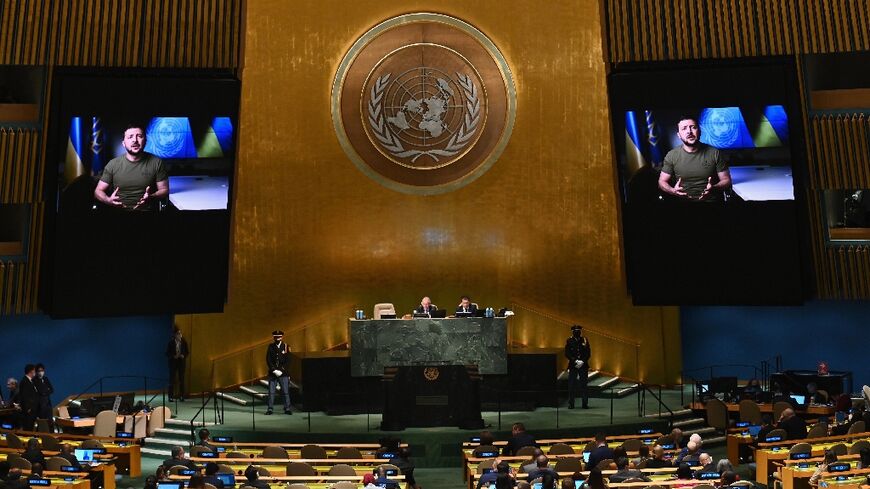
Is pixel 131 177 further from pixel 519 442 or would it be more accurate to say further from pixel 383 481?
pixel 383 481

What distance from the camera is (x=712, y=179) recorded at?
66.6ft

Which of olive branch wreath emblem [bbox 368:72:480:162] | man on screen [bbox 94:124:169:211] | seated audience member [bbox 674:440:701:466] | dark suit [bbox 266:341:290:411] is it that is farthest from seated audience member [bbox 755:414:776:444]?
man on screen [bbox 94:124:169:211]

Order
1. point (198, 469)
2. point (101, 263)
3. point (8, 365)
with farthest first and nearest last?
point (8, 365), point (101, 263), point (198, 469)

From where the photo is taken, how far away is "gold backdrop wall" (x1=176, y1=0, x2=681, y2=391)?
2328 cm

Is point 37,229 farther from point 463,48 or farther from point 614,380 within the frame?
point 614,380

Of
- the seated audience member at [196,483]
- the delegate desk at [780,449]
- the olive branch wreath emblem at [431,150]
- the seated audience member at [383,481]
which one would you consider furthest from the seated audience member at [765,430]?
the olive branch wreath emblem at [431,150]

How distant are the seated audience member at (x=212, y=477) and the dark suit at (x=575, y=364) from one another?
8845 millimetres

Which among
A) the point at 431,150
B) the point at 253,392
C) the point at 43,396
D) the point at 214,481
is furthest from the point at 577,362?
the point at 214,481

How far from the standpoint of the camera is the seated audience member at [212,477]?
13344 mm

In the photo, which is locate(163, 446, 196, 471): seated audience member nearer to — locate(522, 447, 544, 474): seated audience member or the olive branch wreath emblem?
locate(522, 447, 544, 474): seated audience member

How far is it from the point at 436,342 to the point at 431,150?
4.51 meters

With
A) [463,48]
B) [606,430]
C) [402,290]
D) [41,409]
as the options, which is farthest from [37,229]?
[606,430]

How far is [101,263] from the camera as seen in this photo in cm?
2022

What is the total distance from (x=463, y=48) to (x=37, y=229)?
8.17m
